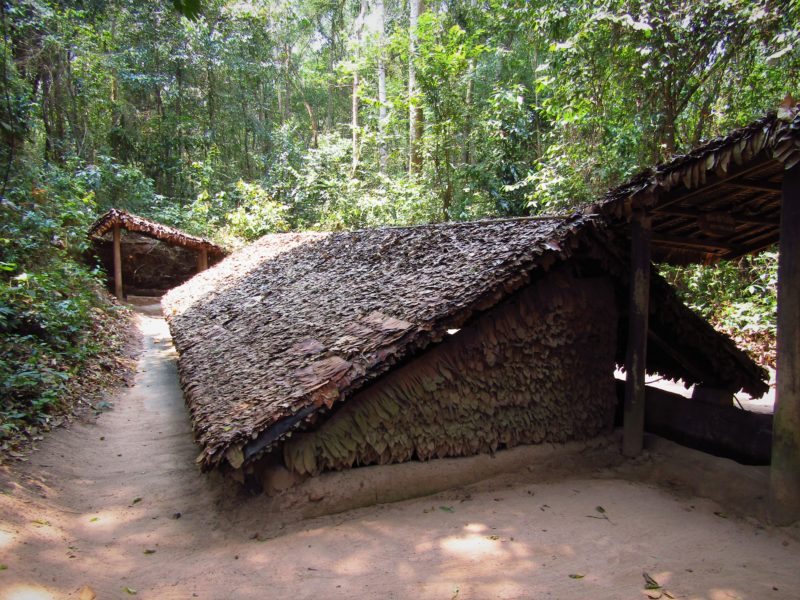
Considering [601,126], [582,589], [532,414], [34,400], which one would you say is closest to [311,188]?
[601,126]

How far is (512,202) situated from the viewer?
51.2ft

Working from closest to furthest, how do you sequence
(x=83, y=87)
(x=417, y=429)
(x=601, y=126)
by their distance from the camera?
(x=417, y=429) → (x=601, y=126) → (x=83, y=87)

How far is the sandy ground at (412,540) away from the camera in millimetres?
3105

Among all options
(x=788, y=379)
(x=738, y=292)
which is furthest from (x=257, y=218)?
(x=788, y=379)

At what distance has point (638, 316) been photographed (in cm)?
496

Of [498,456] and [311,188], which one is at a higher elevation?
[311,188]

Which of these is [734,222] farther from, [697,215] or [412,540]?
[412,540]

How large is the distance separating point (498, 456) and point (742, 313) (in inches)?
330

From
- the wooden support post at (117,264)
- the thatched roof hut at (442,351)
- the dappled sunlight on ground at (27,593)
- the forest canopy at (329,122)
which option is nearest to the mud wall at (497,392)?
the thatched roof hut at (442,351)

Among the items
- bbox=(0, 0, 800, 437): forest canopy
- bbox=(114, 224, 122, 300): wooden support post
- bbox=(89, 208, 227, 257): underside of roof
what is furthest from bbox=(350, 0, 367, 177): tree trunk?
bbox=(114, 224, 122, 300): wooden support post

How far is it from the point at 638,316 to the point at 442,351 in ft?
6.72

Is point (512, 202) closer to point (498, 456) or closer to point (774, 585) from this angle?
point (498, 456)

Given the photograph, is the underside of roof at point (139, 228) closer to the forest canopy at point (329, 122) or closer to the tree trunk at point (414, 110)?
the forest canopy at point (329, 122)

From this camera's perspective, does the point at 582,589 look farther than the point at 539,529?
No
